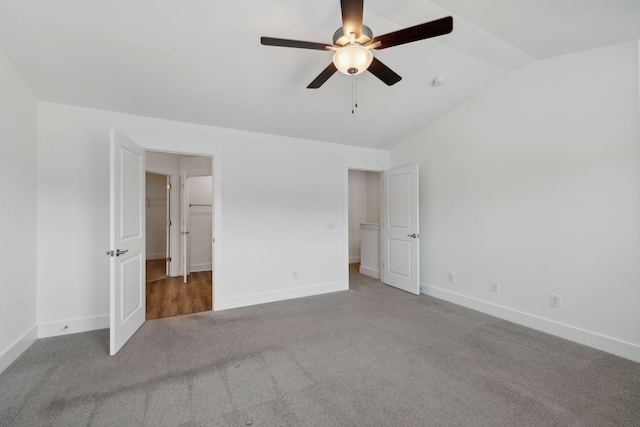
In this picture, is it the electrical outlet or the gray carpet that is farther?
the electrical outlet

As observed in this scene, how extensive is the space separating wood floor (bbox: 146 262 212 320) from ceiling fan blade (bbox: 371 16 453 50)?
357 cm

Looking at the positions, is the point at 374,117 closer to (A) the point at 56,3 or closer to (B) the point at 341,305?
(B) the point at 341,305

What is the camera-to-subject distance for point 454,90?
11.0 ft

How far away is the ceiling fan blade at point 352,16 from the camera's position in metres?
1.49

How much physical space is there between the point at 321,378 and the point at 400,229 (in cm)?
287

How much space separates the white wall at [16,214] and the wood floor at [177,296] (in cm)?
112

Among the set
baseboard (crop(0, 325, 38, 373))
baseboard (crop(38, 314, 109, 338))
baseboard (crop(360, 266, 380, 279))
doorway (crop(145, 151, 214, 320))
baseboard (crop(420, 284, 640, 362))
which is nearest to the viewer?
baseboard (crop(0, 325, 38, 373))

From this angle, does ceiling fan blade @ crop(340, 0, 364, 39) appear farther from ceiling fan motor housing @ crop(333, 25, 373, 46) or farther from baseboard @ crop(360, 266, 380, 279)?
baseboard @ crop(360, 266, 380, 279)

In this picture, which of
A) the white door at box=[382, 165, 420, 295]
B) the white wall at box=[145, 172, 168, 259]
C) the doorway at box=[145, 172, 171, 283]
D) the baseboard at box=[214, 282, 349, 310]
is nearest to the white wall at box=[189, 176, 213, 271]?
the doorway at box=[145, 172, 171, 283]

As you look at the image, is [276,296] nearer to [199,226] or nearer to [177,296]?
[177,296]

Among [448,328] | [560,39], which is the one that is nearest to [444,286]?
[448,328]

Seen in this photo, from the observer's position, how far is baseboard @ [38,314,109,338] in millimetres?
2758

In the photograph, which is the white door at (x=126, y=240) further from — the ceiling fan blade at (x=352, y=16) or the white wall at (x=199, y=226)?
the white wall at (x=199, y=226)

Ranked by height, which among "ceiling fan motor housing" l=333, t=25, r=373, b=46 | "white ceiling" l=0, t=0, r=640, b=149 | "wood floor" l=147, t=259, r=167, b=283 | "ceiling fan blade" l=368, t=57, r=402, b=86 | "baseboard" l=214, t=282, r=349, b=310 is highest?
"white ceiling" l=0, t=0, r=640, b=149
